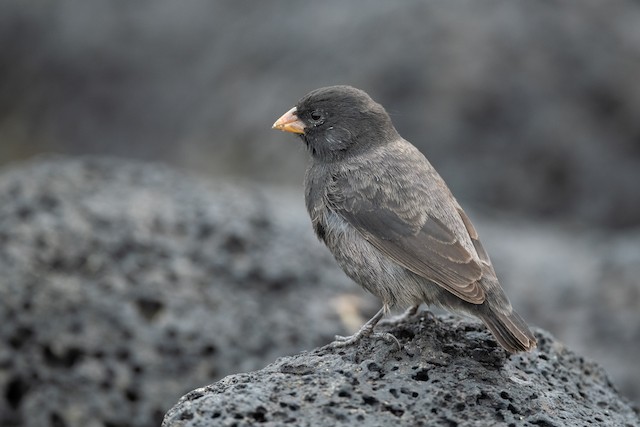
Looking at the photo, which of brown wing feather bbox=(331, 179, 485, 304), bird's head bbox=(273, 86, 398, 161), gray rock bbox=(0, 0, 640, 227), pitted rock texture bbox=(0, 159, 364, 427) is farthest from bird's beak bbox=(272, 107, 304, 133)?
gray rock bbox=(0, 0, 640, 227)

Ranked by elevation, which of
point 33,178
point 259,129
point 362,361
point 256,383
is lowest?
point 256,383

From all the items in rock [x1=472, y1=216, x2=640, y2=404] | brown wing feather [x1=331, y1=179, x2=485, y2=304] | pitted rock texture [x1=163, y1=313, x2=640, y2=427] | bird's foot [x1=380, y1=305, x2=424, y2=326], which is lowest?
pitted rock texture [x1=163, y1=313, x2=640, y2=427]

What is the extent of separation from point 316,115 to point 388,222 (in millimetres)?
1071

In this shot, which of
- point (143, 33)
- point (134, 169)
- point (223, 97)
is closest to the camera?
point (134, 169)

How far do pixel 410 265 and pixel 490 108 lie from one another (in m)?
6.08

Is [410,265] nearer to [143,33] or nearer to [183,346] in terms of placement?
[183,346]

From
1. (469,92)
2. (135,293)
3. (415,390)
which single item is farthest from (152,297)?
(469,92)

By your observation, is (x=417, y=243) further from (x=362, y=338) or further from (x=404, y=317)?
(x=362, y=338)

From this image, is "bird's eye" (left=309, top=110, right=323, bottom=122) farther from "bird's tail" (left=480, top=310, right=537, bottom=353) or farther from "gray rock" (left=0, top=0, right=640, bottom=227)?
"gray rock" (left=0, top=0, right=640, bottom=227)

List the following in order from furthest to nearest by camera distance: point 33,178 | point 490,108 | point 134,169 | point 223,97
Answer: point 223,97, point 490,108, point 134,169, point 33,178

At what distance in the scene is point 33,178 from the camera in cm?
704

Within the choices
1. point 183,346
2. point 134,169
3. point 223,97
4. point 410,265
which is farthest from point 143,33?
point 410,265

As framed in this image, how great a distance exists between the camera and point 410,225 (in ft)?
17.2

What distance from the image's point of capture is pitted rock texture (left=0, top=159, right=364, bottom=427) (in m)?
5.94
